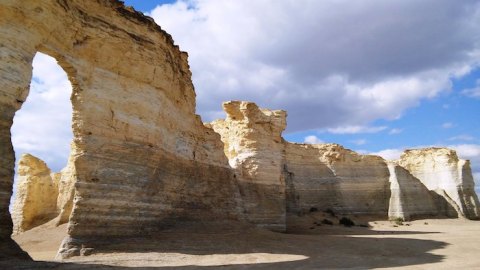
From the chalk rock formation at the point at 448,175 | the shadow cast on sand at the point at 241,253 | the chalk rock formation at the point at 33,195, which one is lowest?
the shadow cast on sand at the point at 241,253

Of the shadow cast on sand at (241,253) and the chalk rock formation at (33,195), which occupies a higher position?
the chalk rock formation at (33,195)

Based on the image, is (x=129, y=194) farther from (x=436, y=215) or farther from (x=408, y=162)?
(x=408, y=162)

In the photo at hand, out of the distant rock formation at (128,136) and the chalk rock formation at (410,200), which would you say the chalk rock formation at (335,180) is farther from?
the distant rock formation at (128,136)

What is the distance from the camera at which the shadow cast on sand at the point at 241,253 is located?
10.5m

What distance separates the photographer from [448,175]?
140 ft

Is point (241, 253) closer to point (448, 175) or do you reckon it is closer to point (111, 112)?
point (111, 112)

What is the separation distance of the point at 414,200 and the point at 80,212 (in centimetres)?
3518

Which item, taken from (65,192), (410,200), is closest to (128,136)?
(65,192)

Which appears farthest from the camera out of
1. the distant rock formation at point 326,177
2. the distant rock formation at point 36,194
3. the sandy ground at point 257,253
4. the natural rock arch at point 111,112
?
the distant rock formation at point 36,194

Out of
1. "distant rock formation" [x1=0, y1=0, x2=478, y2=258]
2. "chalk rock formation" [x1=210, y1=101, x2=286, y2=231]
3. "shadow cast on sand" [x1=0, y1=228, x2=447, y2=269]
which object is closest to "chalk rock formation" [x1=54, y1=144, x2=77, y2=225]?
"distant rock formation" [x1=0, y1=0, x2=478, y2=258]

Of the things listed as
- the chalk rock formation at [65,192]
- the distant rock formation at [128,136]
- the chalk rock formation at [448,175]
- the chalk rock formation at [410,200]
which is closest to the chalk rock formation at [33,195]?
the chalk rock formation at [65,192]

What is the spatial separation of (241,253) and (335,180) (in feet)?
79.6

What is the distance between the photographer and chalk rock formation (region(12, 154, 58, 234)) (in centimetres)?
2554

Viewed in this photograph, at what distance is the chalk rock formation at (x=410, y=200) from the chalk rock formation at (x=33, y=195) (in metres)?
29.2
